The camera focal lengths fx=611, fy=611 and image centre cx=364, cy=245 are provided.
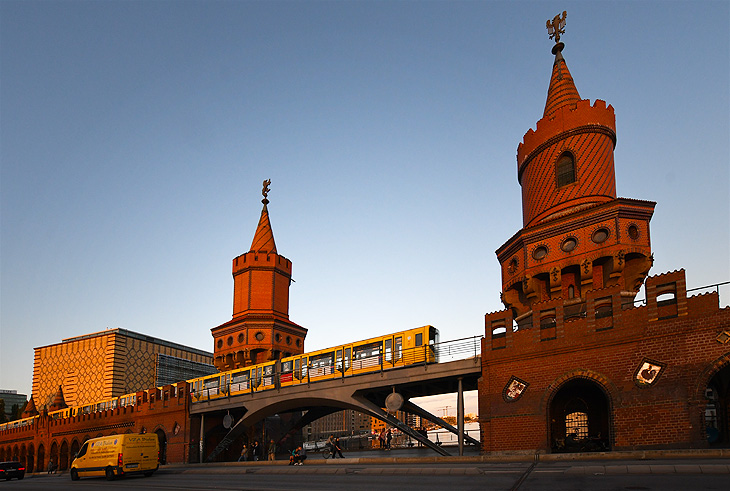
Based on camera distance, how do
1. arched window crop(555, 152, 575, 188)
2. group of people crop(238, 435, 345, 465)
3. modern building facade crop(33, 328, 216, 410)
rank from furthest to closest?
1. modern building facade crop(33, 328, 216, 410)
2. group of people crop(238, 435, 345, 465)
3. arched window crop(555, 152, 575, 188)

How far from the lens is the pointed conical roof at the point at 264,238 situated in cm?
4964

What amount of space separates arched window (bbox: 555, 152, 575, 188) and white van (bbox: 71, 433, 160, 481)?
22.8m

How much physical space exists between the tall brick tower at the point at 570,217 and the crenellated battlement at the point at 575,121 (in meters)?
0.05

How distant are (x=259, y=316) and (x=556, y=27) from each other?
28.9 metres

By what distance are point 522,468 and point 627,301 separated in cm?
740

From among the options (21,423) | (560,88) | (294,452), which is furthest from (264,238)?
(21,423)

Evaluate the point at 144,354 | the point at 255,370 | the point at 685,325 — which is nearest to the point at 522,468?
the point at 685,325

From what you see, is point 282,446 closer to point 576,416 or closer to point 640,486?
point 576,416

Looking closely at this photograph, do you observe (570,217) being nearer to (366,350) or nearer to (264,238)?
(366,350)

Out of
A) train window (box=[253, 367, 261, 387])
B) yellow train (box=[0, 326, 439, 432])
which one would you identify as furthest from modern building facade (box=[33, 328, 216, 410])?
train window (box=[253, 367, 261, 387])

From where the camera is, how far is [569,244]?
85.9 feet

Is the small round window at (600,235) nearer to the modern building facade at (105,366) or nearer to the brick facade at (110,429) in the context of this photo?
the brick facade at (110,429)

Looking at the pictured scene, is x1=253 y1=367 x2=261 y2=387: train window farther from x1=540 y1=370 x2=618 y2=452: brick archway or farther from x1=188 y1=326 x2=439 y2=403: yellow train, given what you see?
x1=540 y1=370 x2=618 y2=452: brick archway

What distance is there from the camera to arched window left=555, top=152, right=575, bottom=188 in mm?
28250
